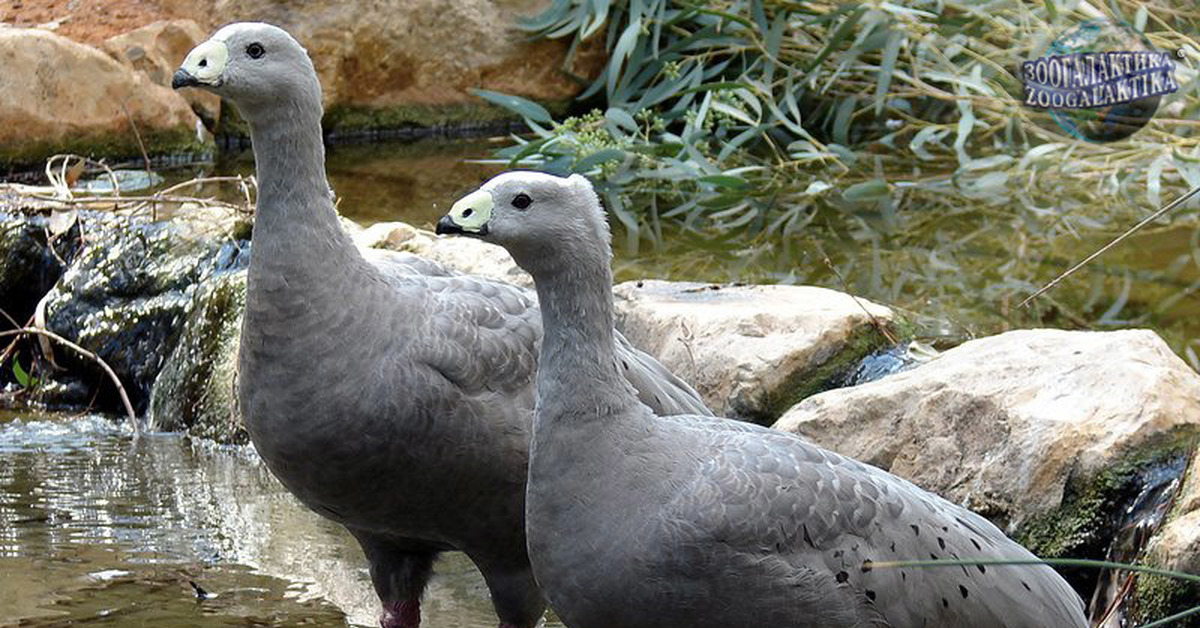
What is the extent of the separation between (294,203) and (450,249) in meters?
2.21

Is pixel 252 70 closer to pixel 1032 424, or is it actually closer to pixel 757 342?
pixel 757 342

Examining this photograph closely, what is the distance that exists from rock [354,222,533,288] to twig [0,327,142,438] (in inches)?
42.1

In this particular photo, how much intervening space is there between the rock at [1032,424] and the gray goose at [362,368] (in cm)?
61

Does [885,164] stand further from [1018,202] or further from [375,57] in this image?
[375,57]

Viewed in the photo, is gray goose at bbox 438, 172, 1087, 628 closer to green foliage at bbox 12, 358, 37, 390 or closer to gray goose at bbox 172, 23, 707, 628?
gray goose at bbox 172, 23, 707, 628

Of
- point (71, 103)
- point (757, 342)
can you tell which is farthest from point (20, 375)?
point (757, 342)

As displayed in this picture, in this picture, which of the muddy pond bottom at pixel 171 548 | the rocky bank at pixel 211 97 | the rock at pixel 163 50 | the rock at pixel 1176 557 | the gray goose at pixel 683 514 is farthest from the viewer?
the rock at pixel 163 50

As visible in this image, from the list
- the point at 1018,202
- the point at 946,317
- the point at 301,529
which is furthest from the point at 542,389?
the point at 1018,202

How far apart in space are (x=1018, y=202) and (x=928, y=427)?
4.04 metres

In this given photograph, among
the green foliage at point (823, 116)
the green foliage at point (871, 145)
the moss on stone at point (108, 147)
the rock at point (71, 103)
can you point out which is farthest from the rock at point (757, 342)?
the moss on stone at point (108, 147)

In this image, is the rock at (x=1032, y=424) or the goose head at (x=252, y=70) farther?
the rock at (x=1032, y=424)

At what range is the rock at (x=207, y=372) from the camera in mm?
6711

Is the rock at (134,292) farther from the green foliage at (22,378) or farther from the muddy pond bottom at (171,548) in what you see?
the muddy pond bottom at (171,548)
